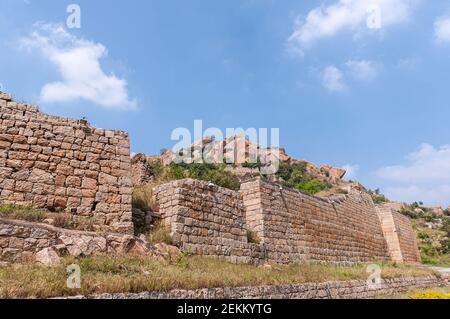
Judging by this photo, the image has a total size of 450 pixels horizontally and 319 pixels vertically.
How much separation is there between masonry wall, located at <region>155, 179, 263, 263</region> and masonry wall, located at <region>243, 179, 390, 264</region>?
132 centimetres

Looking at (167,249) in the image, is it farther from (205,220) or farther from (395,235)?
(395,235)

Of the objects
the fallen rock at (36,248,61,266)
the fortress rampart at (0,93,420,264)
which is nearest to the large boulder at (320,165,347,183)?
the fortress rampart at (0,93,420,264)

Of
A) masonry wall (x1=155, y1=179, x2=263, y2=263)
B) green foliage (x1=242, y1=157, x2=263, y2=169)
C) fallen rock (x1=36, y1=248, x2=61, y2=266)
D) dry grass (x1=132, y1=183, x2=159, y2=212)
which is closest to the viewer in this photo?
fallen rock (x1=36, y1=248, x2=61, y2=266)

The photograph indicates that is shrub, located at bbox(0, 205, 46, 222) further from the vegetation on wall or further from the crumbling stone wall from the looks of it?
the vegetation on wall

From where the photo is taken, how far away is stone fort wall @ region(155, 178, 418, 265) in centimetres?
1073

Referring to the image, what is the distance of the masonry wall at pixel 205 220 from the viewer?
10406 mm

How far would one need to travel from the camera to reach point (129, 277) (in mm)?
6590

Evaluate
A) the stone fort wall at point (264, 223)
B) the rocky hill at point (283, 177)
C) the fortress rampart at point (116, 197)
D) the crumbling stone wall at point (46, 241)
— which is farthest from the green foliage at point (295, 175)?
the crumbling stone wall at point (46, 241)

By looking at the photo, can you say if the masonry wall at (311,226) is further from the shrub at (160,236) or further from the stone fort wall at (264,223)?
the shrub at (160,236)

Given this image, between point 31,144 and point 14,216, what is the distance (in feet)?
6.36

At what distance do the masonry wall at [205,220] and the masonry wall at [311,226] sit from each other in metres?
1.32

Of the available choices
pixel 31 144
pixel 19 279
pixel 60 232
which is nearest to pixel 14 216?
pixel 60 232

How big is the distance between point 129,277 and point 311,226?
11.1m

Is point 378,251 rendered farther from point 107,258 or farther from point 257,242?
point 107,258
